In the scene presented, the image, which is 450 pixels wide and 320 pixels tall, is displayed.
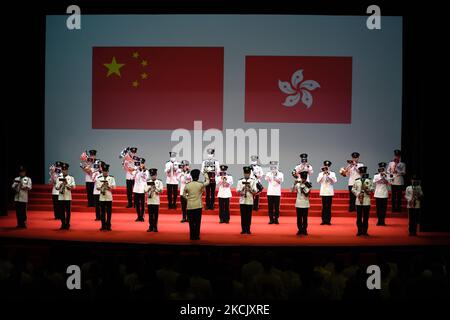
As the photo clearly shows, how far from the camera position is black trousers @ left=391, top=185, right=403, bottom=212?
1555cm

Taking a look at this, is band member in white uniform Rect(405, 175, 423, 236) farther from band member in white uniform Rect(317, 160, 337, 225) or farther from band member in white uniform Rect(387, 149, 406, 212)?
band member in white uniform Rect(387, 149, 406, 212)

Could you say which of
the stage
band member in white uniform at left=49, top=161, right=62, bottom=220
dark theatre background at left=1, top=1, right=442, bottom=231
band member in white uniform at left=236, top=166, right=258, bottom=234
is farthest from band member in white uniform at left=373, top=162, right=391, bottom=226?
band member in white uniform at left=49, top=161, right=62, bottom=220

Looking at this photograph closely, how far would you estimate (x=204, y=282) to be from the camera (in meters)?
6.37

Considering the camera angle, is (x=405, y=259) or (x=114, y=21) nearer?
(x=405, y=259)

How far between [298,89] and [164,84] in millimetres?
3784

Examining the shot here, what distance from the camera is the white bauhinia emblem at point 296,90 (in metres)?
18.1

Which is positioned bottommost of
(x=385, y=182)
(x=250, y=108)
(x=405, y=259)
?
(x=405, y=259)

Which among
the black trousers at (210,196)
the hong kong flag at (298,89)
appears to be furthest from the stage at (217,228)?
the hong kong flag at (298,89)

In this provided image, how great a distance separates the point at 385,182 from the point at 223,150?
207 inches

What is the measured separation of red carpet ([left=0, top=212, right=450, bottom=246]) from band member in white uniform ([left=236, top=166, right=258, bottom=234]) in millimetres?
217

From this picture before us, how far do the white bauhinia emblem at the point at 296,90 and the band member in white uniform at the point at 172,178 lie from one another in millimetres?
4067

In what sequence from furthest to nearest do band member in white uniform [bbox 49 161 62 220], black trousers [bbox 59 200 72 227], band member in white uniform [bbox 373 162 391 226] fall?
band member in white uniform [bbox 373 162 391 226] → band member in white uniform [bbox 49 161 62 220] → black trousers [bbox 59 200 72 227]

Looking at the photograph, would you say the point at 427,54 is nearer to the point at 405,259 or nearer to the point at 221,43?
the point at 405,259
